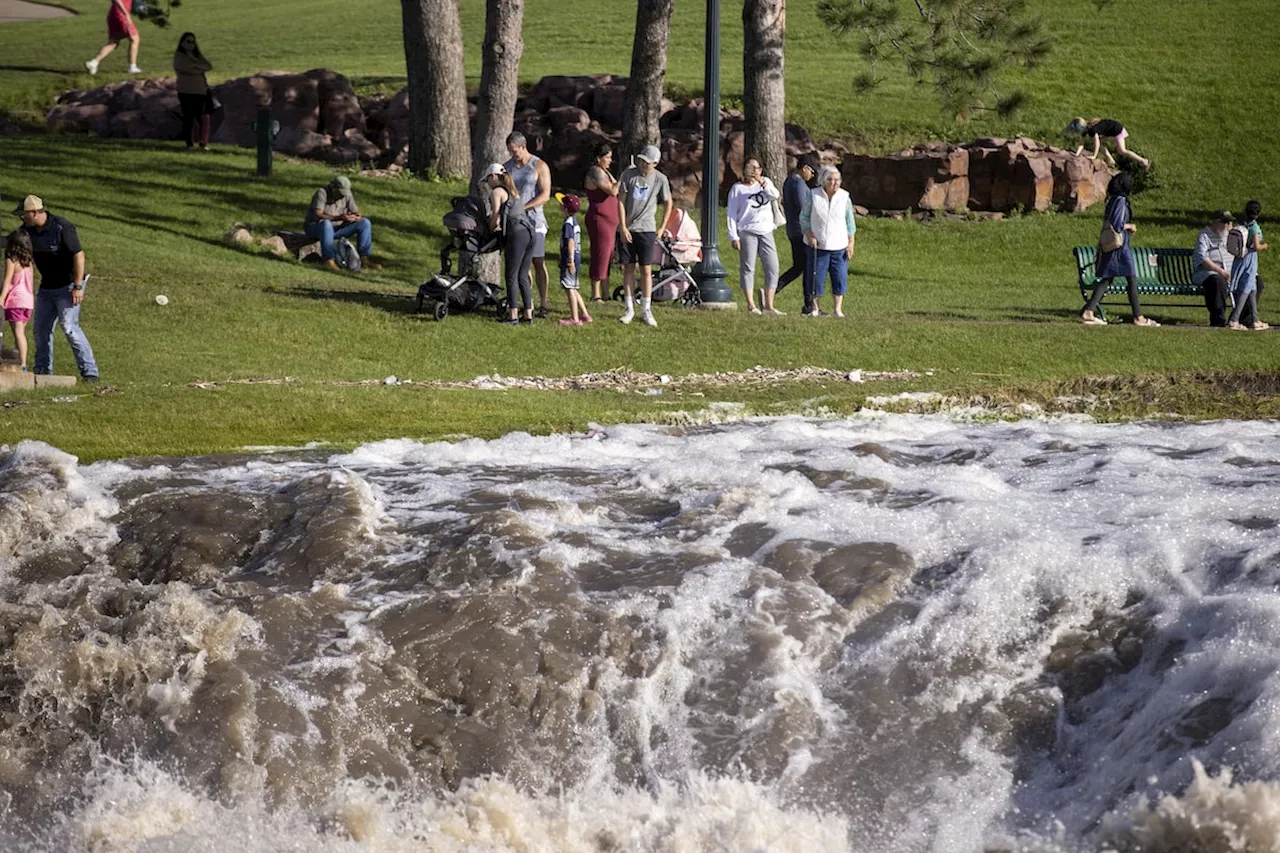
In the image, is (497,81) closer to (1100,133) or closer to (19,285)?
(19,285)

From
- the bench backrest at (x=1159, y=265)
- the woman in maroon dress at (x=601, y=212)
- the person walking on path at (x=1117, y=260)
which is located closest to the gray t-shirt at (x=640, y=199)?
→ the woman in maroon dress at (x=601, y=212)

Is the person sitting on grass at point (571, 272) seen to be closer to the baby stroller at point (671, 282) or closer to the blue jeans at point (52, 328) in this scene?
the baby stroller at point (671, 282)

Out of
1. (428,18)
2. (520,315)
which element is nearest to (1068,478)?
(520,315)

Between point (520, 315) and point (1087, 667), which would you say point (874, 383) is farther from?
point (1087, 667)

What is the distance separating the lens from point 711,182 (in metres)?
16.8

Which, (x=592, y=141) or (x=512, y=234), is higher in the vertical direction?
(x=592, y=141)

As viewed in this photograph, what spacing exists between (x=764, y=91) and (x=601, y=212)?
726cm

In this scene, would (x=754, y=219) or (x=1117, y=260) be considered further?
(x=1117, y=260)

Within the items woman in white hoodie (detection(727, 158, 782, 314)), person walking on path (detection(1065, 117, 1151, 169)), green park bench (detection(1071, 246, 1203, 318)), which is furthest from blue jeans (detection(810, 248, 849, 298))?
person walking on path (detection(1065, 117, 1151, 169))

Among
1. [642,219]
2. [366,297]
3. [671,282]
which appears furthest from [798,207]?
[366,297]

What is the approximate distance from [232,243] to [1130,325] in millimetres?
11576

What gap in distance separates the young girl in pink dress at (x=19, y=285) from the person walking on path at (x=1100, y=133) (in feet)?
59.7

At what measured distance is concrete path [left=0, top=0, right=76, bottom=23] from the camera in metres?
46.2

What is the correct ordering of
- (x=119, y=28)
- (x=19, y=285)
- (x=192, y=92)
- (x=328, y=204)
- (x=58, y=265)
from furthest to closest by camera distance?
(x=119, y=28) < (x=192, y=92) < (x=328, y=204) < (x=19, y=285) < (x=58, y=265)
